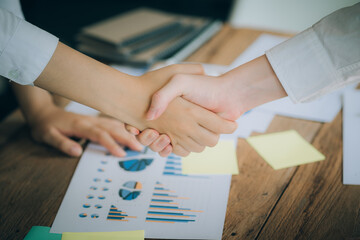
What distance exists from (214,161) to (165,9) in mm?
1267

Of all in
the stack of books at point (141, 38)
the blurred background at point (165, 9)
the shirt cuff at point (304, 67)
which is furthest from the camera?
the blurred background at point (165, 9)

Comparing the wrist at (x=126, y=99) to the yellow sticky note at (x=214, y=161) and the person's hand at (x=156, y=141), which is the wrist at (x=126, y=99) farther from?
the yellow sticky note at (x=214, y=161)

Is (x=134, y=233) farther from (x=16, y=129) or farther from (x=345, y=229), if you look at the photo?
(x=16, y=129)

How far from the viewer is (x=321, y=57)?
22.1 inches

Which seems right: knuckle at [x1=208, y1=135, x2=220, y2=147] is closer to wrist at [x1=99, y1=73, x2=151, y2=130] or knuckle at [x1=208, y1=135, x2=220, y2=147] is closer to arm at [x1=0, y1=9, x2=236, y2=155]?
arm at [x1=0, y1=9, x2=236, y2=155]

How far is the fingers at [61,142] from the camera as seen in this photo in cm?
64

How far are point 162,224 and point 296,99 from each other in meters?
0.41

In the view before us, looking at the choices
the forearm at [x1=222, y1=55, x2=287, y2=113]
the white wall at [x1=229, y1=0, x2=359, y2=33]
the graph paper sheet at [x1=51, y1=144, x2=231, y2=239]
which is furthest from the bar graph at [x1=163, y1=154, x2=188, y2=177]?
the white wall at [x1=229, y1=0, x2=359, y2=33]

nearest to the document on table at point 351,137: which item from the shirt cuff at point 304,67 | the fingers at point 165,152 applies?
the shirt cuff at point 304,67

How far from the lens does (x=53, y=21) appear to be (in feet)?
4.12

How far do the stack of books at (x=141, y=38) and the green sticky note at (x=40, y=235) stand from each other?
727mm

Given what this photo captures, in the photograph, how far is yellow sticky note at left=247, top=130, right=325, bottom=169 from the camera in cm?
62

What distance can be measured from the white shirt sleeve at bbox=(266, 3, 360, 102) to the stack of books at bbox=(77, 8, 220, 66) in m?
0.58

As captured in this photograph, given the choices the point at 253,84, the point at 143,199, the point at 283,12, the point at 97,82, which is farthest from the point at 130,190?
the point at 283,12
